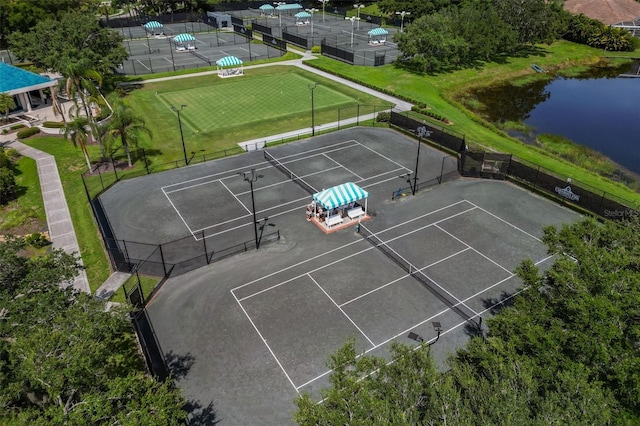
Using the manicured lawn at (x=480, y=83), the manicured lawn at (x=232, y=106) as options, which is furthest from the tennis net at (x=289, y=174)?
the manicured lawn at (x=480, y=83)

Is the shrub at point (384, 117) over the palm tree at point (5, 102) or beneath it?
beneath

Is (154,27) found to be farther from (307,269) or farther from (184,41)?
(307,269)

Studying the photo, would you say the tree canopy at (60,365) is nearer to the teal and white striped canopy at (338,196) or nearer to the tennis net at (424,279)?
the tennis net at (424,279)

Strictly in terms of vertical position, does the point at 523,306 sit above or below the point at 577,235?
below

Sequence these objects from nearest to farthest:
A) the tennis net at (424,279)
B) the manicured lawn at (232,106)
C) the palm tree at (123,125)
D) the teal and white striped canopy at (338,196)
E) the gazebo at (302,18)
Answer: the tennis net at (424,279) → the teal and white striped canopy at (338,196) → the palm tree at (123,125) → the manicured lawn at (232,106) → the gazebo at (302,18)

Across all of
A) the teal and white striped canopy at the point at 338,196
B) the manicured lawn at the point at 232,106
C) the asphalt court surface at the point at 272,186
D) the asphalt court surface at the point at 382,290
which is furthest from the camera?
the manicured lawn at the point at 232,106

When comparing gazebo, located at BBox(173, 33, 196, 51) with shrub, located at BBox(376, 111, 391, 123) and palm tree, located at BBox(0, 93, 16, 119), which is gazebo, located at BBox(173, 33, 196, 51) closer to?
palm tree, located at BBox(0, 93, 16, 119)

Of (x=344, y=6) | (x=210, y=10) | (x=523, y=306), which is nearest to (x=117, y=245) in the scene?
(x=523, y=306)

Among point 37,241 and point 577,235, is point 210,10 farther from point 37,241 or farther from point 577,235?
point 577,235
